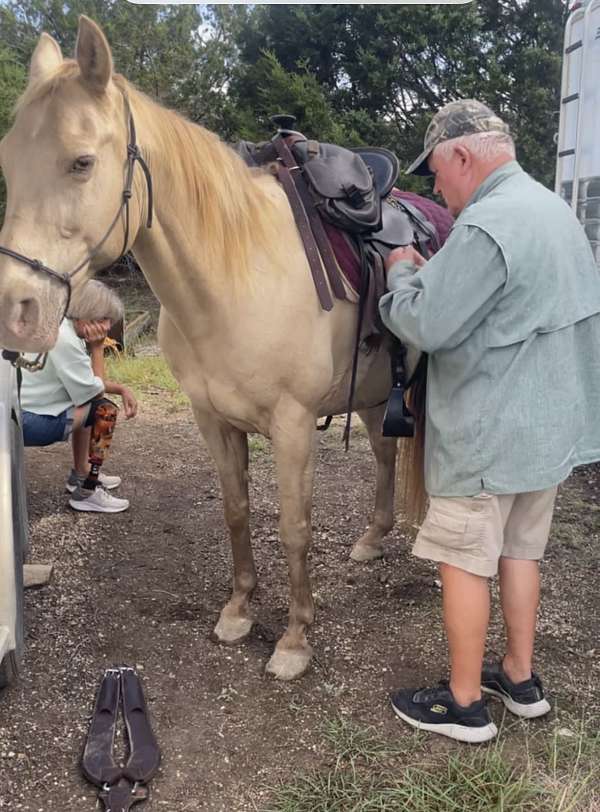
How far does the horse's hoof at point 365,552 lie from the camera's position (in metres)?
3.52

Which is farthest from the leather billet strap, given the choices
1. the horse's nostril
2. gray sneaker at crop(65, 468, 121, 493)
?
gray sneaker at crop(65, 468, 121, 493)

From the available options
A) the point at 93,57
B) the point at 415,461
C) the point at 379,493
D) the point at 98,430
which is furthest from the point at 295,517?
the point at 98,430

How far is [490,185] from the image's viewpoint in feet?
6.66

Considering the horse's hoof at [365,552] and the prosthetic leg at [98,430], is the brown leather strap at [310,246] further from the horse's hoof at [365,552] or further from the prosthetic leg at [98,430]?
the prosthetic leg at [98,430]

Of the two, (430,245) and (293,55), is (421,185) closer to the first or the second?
(293,55)

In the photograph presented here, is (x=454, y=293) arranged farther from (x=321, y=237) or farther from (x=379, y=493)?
(x=379, y=493)

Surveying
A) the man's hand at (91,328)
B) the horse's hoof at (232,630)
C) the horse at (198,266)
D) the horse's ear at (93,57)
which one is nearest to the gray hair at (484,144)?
the horse at (198,266)

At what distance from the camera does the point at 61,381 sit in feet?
12.1

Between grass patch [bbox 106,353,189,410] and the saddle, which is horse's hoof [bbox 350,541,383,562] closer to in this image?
the saddle

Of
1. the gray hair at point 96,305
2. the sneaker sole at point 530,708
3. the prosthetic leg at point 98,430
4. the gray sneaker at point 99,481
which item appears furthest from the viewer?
the gray sneaker at point 99,481

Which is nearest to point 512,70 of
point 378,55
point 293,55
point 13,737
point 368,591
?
point 378,55

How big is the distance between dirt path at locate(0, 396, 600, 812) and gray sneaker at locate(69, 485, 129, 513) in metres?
0.06

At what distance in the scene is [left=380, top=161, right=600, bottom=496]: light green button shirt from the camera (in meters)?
1.88

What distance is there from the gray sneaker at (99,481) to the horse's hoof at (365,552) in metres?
1.60
